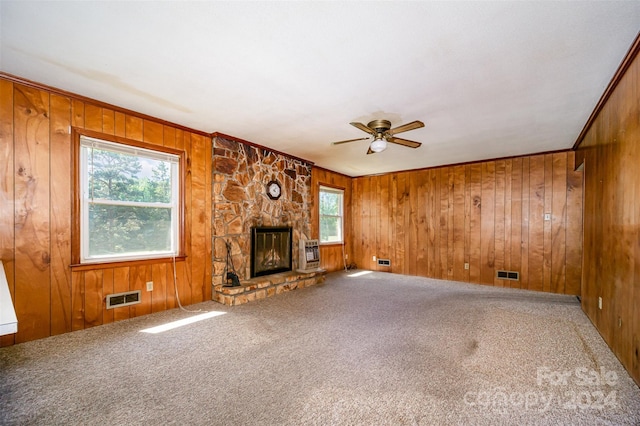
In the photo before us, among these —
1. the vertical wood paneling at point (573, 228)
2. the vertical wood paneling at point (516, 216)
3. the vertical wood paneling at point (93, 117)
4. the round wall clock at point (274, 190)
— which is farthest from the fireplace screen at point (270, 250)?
the vertical wood paneling at point (573, 228)

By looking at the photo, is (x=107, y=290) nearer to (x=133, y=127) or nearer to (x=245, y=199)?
(x=133, y=127)

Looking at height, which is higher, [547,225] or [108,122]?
[108,122]

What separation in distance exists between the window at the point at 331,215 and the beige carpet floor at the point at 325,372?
10.5 feet

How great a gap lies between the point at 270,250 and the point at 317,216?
5.70ft

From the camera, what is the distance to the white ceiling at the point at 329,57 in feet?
5.71

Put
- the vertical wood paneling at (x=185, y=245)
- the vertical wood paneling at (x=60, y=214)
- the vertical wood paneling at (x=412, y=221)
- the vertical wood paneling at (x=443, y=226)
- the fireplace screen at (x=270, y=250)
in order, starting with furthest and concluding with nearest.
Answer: the vertical wood paneling at (x=412, y=221) → the vertical wood paneling at (x=443, y=226) → the fireplace screen at (x=270, y=250) → the vertical wood paneling at (x=185, y=245) → the vertical wood paneling at (x=60, y=214)

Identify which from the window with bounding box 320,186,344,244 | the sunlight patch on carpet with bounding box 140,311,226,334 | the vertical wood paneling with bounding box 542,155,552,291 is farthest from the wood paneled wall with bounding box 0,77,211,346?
the vertical wood paneling with bounding box 542,155,552,291

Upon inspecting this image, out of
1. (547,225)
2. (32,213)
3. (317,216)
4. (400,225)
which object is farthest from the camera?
(400,225)

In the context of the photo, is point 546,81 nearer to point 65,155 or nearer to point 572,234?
point 572,234

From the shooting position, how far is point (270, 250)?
4871 mm

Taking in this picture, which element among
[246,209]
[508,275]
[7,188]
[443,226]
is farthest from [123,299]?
[508,275]

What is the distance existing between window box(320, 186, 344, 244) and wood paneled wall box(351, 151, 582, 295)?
57 centimetres

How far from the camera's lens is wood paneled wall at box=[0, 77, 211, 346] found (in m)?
2.58

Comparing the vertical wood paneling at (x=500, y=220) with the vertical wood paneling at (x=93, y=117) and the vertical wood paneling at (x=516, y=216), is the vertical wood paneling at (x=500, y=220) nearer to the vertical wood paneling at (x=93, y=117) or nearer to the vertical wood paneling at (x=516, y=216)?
the vertical wood paneling at (x=516, y=216)
